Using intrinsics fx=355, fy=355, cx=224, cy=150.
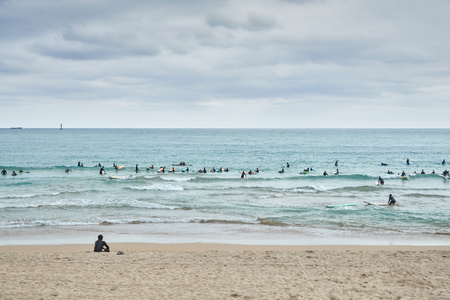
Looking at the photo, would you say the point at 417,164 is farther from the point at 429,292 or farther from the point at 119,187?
the point at 429,292

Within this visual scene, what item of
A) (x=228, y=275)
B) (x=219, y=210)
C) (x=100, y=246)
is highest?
(x=228, y=275)

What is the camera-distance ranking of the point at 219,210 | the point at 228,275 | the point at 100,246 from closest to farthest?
the point at 228,275, the point at 100,246, the point at 219,210

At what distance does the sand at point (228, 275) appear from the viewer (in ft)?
31.4

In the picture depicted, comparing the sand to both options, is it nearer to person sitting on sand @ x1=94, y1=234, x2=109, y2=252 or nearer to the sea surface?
person sitting on sand @ x1=94, y1=234, x2=109, y2=252

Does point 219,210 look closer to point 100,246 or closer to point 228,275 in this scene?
point 100,246

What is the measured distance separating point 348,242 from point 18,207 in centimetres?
2102

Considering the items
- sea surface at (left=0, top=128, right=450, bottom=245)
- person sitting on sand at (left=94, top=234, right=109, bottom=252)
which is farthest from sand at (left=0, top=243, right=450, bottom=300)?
sea surface at (left=0, top=128, right=450, bottom=245)

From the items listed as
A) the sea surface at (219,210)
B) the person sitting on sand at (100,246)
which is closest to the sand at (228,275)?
the person sitting on sand at (100,246)

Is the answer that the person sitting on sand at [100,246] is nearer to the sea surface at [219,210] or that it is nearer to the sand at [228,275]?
the sand at [228,275]

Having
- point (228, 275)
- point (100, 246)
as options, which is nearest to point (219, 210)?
point (100, 246)

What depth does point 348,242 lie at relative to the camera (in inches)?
669

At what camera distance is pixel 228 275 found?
11.2m

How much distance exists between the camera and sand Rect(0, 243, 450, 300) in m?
9.57

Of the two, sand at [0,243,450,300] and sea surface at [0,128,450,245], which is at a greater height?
sand at [0,243,450,300]
